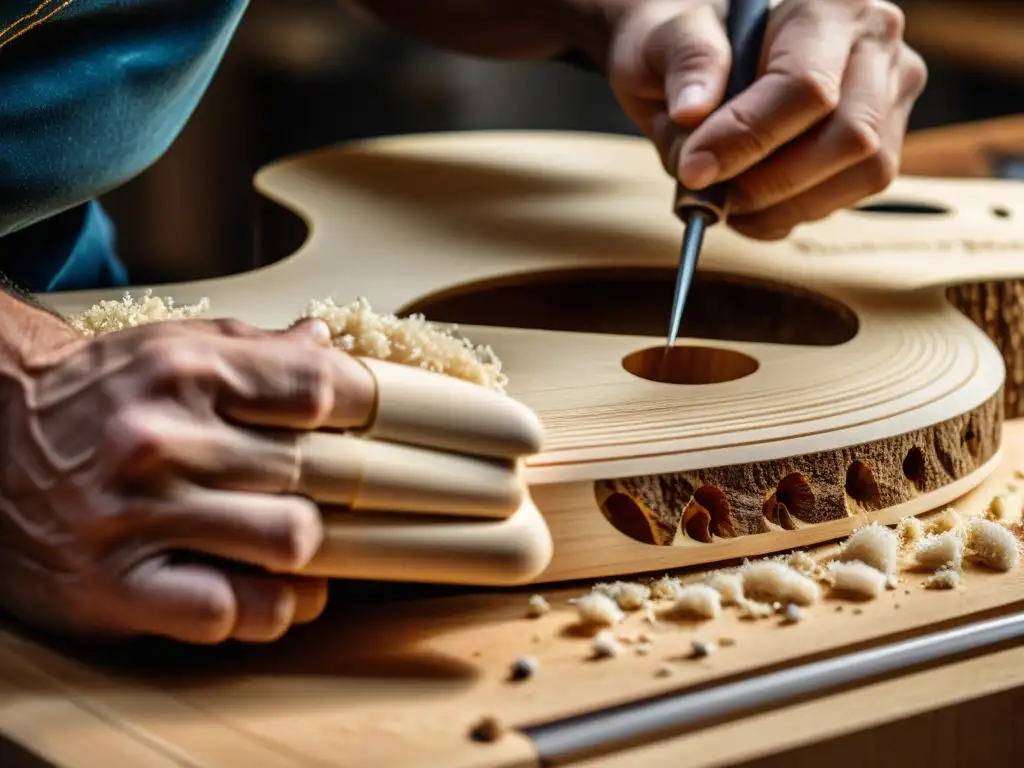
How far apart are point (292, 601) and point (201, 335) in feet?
0.39

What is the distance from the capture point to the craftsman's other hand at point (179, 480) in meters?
0.51

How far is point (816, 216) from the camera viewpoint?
1073mm

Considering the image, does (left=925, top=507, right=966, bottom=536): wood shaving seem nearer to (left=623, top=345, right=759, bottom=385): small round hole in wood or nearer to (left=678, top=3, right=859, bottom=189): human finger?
(left=623, top=345, right=759, bottom=385): small round hole in wood

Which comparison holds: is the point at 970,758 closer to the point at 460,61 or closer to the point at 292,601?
the point at 292,601

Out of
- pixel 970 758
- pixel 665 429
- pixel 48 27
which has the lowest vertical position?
pixel 970 758

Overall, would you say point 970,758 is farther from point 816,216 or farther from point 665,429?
point 816,216

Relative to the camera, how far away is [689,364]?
856mm

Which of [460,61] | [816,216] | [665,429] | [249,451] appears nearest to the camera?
[249,451]

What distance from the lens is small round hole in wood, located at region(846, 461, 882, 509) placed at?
2.37 ft

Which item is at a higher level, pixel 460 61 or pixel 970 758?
pixel 460 61

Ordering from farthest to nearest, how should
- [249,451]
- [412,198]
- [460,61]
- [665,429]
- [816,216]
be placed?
[460,61] → [412,198] → [816,216] → [665,429] → [249,451]

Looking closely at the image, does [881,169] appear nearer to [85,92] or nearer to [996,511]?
[996,511]

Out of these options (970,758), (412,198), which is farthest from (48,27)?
(970,758)

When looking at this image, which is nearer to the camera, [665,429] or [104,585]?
[104,585]
